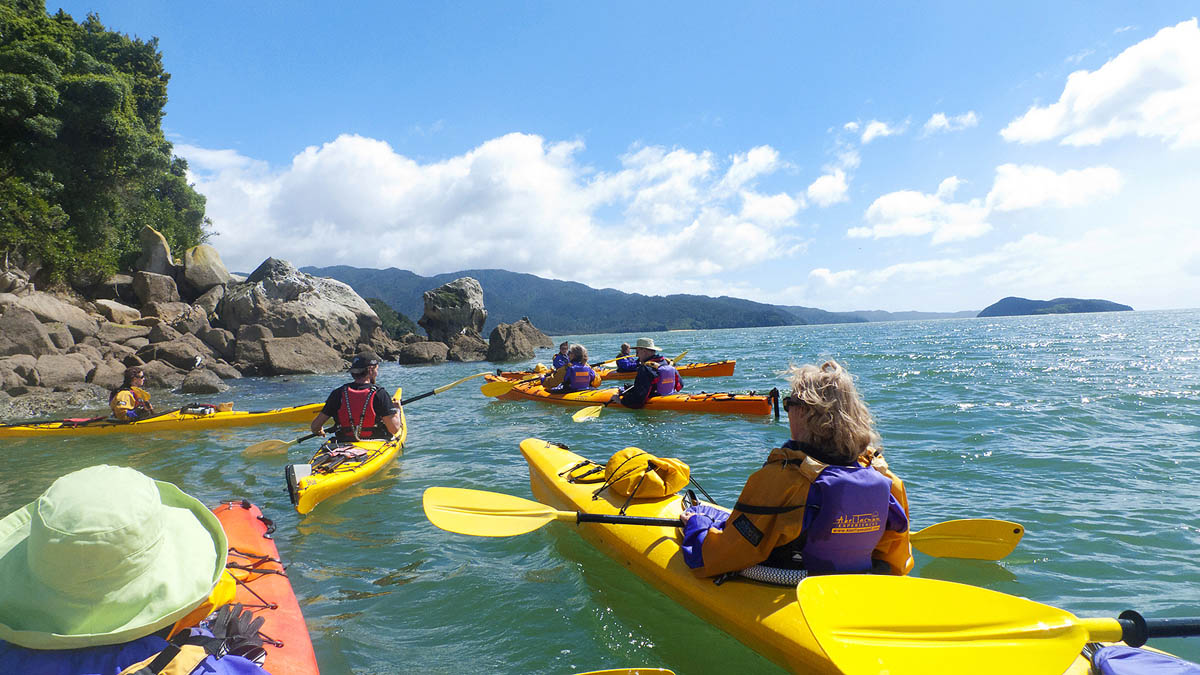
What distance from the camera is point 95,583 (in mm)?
1460

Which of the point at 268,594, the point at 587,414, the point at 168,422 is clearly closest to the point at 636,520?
the point at 268,594

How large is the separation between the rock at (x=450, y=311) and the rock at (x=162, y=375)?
20.5 m

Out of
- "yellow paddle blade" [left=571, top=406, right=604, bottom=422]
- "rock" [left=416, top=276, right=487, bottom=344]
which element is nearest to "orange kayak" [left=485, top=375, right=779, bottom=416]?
"yellow paddle blade" [left=571, top=406, right=604, bottom=422]

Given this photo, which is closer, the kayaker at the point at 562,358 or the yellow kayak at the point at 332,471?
the yellow kayak at the point at 332,471

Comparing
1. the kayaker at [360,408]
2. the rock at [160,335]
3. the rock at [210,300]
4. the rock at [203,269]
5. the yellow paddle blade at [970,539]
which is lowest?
the yellow paddle blade at [970,539]

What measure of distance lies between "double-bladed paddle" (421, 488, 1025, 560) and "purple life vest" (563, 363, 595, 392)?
789 centimetres

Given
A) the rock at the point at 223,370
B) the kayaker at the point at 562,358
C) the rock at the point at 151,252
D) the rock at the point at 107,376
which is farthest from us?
the rock at the point at 151,252

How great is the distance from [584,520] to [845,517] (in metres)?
1.82

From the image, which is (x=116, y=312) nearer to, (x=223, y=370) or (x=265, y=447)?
(x=223, y=370)

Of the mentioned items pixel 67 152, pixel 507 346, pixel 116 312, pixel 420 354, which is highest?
pixel 67 152

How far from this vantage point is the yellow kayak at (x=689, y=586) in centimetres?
255

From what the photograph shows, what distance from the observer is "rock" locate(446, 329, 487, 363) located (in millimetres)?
32188

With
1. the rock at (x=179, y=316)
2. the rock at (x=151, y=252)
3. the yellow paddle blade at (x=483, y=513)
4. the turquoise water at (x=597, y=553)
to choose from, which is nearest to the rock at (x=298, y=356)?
the rock at (x=179, y=316)

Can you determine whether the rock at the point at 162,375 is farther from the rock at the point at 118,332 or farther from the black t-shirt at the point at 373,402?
the black t-shirt at the point at 373,402
